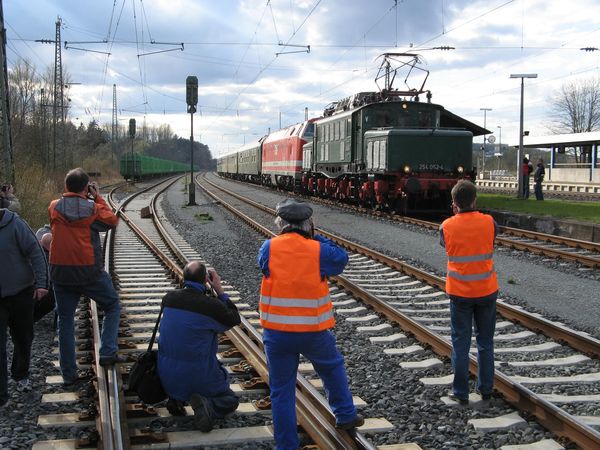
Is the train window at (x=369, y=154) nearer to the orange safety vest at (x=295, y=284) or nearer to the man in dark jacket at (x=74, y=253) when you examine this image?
the man in dark jacket at (x=74, y=253)

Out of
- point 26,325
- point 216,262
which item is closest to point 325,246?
point 26,325

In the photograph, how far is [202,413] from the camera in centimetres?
443

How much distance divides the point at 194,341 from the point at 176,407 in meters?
0.51

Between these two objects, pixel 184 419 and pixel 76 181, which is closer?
pixel 184 419

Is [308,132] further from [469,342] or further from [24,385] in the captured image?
[469,342]

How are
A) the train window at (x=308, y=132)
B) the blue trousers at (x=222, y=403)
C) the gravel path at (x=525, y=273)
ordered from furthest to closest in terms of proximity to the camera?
the train window at (x=308, y=132) → the gravel path at (x=525, y=273) → the blue trousers at (x=222, y=403)

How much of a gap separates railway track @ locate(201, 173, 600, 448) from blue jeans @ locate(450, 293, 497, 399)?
15 centimetres

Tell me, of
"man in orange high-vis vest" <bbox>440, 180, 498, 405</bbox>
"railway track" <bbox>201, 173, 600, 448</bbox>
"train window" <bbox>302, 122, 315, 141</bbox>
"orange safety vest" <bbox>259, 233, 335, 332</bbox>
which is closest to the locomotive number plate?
"railway track" <bbox>201, 173, 600, 448</bbox>

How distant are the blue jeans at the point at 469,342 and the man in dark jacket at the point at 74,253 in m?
2.79

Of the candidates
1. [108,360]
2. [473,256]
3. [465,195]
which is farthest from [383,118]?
[108,360]

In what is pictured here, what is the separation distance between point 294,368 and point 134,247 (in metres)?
10.4

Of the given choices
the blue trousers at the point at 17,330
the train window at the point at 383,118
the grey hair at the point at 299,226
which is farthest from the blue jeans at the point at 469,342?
the train window at the point at 383,118

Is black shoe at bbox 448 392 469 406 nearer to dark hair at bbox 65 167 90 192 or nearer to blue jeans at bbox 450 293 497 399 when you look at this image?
blue jeans at bbox 450 293 497 399

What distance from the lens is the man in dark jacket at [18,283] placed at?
16.6ft
